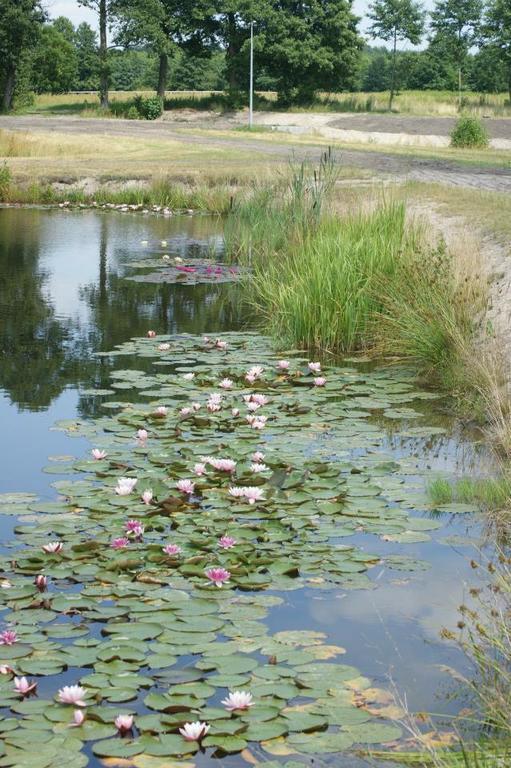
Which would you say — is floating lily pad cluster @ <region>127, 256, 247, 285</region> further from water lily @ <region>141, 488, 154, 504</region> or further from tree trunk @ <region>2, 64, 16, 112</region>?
tree trunk @ <region>2, 64, 16, 112</region>

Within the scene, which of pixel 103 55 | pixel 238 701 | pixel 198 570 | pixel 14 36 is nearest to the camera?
pixel 238 701

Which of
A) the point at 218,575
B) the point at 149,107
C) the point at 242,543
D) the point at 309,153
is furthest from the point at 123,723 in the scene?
the point at 149,107

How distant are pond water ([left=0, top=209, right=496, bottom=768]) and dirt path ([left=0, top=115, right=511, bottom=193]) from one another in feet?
17.2

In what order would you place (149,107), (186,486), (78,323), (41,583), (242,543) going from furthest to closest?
(149,107)
(78,323)
(186,486)
(242,543)
(41,583)

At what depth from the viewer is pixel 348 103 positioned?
5909 cm

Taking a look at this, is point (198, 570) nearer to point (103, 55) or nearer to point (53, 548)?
point (53, 548)

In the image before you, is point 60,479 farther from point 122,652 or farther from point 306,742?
point 306,742

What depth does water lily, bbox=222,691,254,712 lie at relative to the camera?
3.20m

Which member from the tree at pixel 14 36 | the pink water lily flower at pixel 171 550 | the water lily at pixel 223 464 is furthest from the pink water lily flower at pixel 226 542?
the tree at pixel 14 36

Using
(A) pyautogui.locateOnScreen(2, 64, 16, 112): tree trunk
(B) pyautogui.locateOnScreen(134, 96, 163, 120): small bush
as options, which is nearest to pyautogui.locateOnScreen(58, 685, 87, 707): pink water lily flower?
(B) pyautogui.locateOnScreen(134, 96, 163, 120): small bush

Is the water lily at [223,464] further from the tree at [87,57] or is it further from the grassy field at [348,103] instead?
the tree at [87,57]

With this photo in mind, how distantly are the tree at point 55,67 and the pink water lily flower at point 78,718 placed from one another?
70.4m

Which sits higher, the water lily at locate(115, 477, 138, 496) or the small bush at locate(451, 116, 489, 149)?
the small bush at locate(451, 116, 489, 149)

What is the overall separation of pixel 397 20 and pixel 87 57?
17365mm
